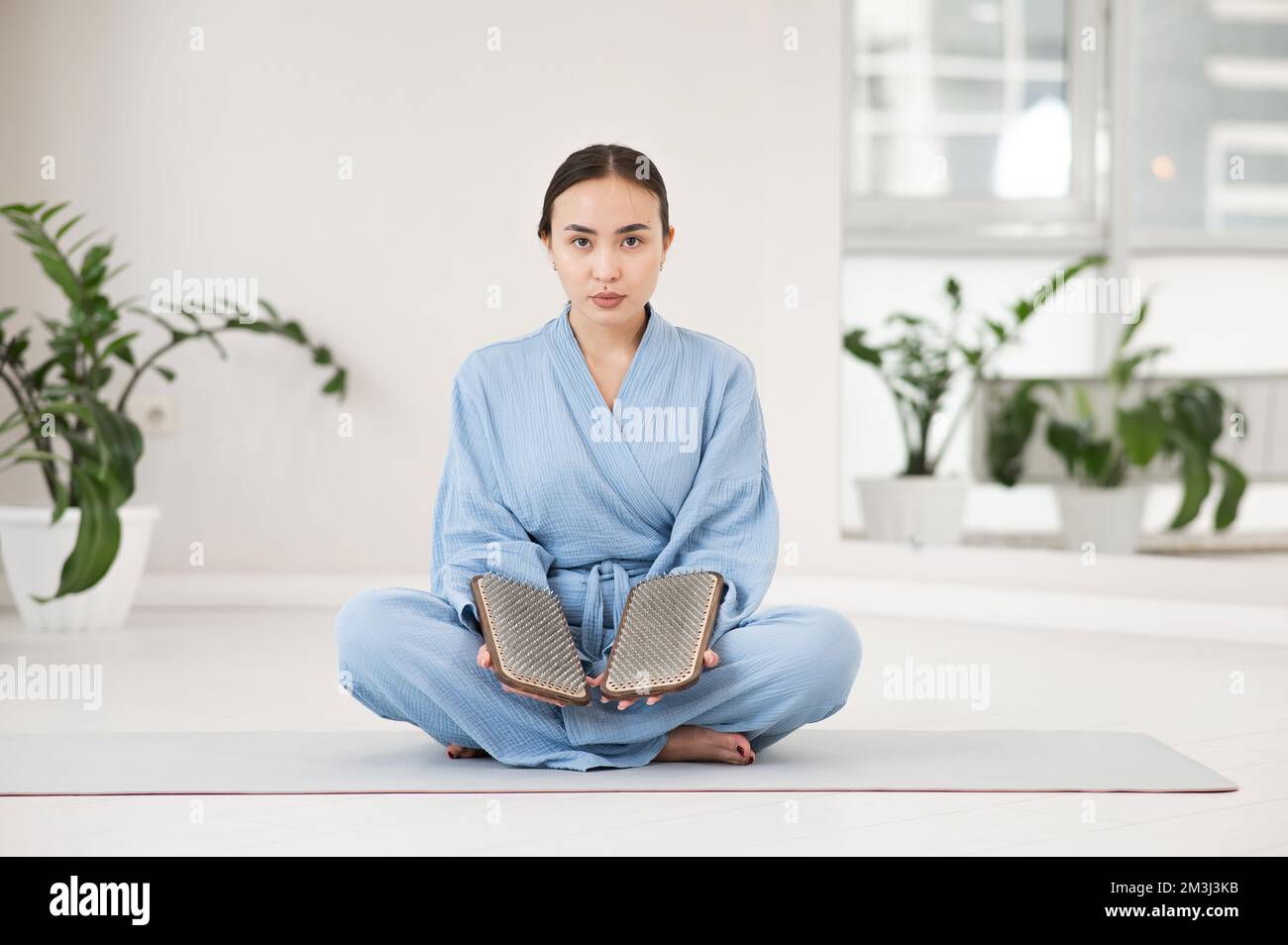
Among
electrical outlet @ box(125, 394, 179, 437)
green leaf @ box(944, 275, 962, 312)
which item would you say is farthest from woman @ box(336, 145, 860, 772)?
electrical outlet @ box(125, 394, 179, 437)

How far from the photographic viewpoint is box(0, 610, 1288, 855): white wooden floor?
1.89m

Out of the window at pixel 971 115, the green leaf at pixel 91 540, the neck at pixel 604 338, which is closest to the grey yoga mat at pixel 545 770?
the neck at pixel 604 338

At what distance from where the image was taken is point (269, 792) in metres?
2.16

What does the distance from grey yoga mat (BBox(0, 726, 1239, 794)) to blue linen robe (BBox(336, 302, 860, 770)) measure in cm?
7

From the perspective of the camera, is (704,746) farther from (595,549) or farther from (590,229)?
(590,229)

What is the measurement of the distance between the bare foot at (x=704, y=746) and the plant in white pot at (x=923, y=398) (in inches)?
93.6

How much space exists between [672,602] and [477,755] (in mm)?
414

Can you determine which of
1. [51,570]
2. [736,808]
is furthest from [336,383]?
[736,808]

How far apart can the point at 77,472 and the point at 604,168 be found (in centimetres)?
184

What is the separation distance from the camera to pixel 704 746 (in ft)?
7.84

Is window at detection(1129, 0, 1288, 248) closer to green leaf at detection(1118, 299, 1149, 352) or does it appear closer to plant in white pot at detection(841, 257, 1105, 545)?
green leaf at detection(1118, 299, 1149, 352)

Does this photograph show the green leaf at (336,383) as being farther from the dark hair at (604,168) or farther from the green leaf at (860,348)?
the dark hair at (604,168)

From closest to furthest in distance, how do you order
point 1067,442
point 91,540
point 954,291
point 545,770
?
point 545,770, point 91,540, point 1067,442, point 954,291
